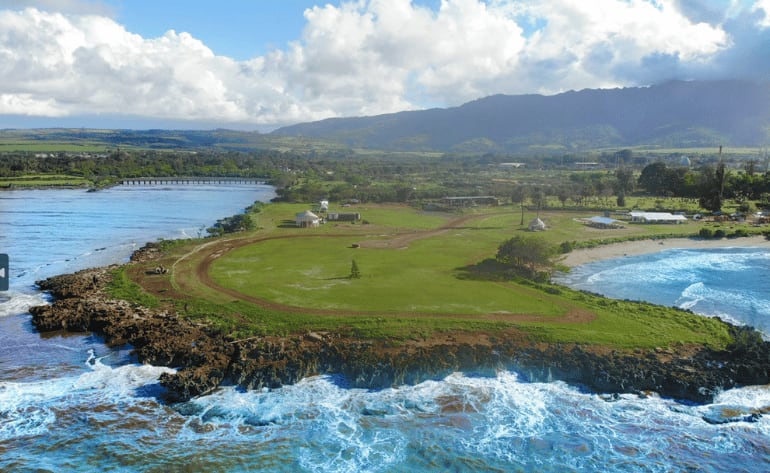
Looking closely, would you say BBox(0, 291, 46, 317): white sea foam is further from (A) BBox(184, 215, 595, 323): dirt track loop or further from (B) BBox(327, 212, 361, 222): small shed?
(B) BBox(327, 212, 361, 222): small shed

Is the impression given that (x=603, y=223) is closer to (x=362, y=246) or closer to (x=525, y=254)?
(x=525, y=254)

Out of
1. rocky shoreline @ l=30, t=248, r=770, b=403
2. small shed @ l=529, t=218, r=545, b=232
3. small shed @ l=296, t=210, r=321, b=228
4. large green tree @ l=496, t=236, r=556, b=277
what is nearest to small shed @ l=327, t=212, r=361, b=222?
small shed @ l=296, t=210, r=321, b=228

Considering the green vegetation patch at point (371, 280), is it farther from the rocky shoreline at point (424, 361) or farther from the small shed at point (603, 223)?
the small shed at point (603, 223)

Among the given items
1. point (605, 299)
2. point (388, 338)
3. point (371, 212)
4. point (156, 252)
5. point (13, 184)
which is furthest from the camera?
point (13, 184)

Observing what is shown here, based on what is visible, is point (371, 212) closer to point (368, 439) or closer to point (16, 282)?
point (16, 282)

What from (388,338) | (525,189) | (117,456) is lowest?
(117,456)

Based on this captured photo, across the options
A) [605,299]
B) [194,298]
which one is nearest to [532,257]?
[605,299]
